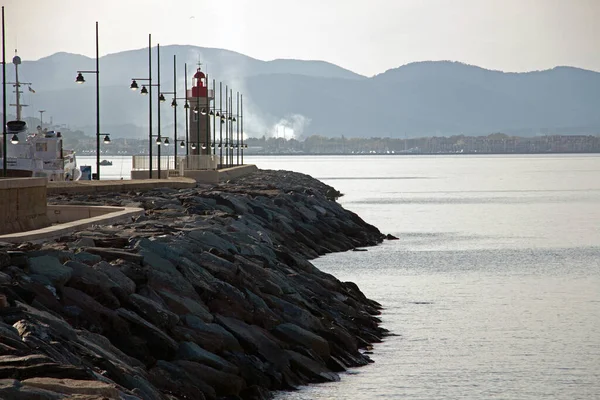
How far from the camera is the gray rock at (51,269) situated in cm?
1367

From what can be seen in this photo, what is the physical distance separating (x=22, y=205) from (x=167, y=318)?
6.90m

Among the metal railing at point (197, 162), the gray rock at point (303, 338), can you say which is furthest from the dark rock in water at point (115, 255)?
the metal railing at point (197, 162)

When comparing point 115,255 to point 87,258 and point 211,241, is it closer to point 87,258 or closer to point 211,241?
point 87,258

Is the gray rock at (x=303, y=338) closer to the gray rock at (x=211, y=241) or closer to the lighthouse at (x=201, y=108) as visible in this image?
the gray rock at (x=211, y=241)

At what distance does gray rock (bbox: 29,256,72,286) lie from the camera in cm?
1367

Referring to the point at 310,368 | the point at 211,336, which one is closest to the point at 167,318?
the point at 211,336

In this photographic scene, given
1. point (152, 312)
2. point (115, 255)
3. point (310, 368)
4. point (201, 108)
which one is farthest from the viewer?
point (201, 108)

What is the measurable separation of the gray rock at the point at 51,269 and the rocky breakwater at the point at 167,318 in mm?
18

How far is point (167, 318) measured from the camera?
14547 mm

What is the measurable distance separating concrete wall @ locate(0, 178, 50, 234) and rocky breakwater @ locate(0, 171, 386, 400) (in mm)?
1390

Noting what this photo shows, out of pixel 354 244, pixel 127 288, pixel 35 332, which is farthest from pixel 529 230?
pixel 35 332

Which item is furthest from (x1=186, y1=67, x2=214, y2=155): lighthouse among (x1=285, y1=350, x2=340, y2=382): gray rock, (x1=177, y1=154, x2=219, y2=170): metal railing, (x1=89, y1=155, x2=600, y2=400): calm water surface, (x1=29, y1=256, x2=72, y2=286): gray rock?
(x1=29, y1=256, x2=72, y2=286): gray rock

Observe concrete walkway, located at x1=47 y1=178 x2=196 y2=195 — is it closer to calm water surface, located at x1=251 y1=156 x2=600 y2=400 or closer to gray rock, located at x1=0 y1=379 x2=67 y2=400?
calm water surface, located at x1=251 y1=156 x2=600 y2=400

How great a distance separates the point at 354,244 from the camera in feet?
136
